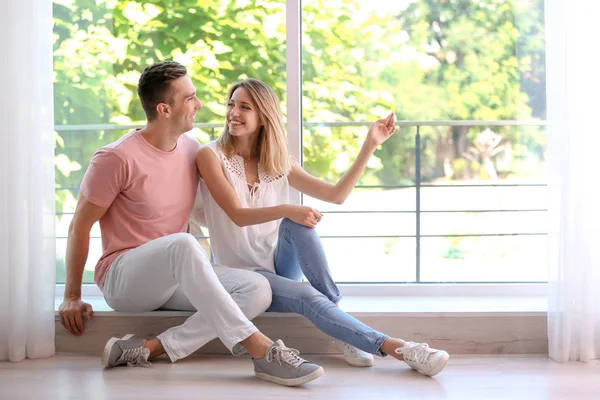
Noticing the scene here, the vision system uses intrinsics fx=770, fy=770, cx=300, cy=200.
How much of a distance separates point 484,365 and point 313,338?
64 cm

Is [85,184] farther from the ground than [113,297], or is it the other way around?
[85,184]

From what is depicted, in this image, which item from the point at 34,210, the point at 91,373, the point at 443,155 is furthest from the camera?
the point at 443,155

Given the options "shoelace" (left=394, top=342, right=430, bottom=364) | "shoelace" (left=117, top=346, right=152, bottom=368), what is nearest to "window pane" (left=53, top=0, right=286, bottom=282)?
"shoelace" (left=117, top=346, right=152, bottom=368)

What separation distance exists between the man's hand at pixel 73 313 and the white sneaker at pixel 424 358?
3.91ft

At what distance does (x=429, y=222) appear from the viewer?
3.42 meters

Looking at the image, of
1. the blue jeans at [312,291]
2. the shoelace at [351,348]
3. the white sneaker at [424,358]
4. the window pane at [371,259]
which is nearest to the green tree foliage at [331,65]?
the window pane at [371,259]

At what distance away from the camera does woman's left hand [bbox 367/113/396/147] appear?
3.01m

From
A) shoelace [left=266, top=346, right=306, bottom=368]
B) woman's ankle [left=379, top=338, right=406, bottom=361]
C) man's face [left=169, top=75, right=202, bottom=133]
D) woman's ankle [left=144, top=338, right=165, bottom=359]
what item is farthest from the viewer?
man's face [left=169, top=75, right=202, bottom=133]

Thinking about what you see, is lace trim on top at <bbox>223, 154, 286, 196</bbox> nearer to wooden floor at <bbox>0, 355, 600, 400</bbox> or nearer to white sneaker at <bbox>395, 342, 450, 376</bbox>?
wooden floor at <bbox>0, 355, 600, 400</bbox>

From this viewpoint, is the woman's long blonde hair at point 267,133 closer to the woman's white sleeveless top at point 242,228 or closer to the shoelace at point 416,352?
the woman's white sleeveless top at point 242,228

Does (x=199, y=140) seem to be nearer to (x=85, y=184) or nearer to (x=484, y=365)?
(x=85, y=184)

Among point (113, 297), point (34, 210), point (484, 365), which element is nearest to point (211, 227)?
point (113, 297)

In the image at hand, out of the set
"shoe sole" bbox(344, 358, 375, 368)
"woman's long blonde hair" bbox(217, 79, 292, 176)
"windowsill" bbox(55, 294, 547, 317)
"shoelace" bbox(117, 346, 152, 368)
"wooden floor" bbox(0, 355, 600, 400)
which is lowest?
"wooden floor" bbox(0, 355, 600, 400)

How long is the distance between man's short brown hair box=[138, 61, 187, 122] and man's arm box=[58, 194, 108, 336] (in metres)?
0.42
